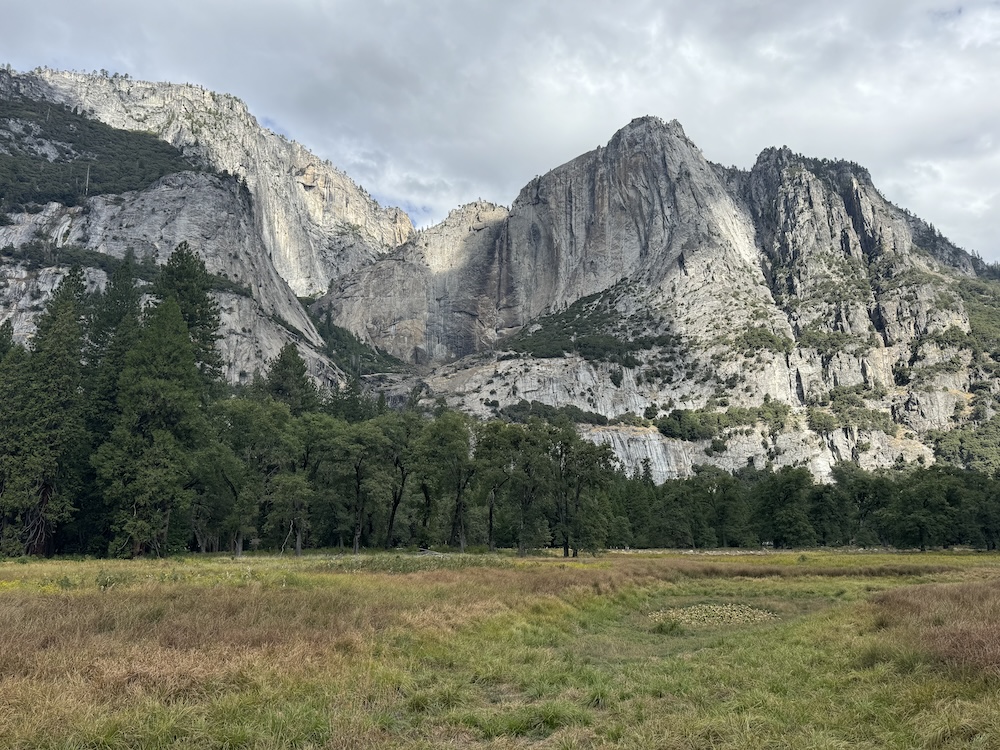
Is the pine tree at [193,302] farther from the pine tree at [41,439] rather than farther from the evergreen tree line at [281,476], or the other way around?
the pine tree at [41,439]

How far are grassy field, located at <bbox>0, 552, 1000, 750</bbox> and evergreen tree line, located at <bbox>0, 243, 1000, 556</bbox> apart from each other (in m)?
24.8

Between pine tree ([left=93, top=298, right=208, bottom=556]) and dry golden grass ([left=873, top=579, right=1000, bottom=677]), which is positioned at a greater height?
pine tree ([left=93, top=298, right=208, bottom=556])

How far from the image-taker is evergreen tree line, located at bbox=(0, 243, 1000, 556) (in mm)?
42625

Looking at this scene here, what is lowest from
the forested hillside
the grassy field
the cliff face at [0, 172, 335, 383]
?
the grassy field

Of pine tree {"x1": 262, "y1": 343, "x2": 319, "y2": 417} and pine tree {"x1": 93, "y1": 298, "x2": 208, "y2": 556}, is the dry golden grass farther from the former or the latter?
pine tree {"x1": 262, "y1": 343, "x2": 319, "y2": 417}

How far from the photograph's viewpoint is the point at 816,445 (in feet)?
573

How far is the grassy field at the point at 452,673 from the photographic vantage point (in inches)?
334

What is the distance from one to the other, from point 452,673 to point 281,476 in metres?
42.8

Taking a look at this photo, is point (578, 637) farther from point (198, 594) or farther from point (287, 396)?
point (287, 396)

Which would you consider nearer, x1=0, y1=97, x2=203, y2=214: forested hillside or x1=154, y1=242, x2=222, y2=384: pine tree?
x1=154, y1=242, x2=222, y2=384: pine tree

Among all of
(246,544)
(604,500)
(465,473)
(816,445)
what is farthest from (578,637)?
(816,445)

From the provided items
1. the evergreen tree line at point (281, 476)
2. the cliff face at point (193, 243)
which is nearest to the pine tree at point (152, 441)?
the evergreen tree line at point (281, 476)

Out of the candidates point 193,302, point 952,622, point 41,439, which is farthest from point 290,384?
point 952,622

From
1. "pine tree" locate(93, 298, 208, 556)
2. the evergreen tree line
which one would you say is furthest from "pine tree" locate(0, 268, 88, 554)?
"pine tree" locate(93, 298, 208, 556)
